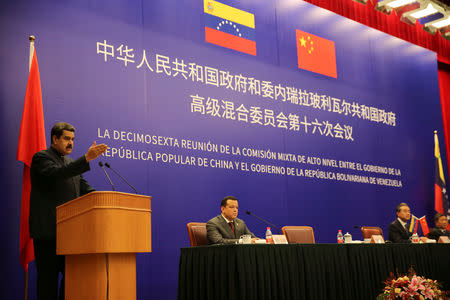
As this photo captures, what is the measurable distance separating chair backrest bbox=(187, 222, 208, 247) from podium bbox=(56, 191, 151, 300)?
1.23 m

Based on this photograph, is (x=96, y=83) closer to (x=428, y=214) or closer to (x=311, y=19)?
(x=311, y=19)

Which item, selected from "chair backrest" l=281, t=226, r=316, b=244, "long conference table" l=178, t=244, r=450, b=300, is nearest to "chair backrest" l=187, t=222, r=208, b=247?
"long conference table" l=178, t=244, r=450, b=300

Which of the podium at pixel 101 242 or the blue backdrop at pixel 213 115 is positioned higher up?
the blue backdrop at pixel 213 115

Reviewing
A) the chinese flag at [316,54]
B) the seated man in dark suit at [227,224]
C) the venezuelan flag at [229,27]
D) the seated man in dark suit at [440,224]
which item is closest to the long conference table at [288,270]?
the seated man in dark suit at [227,224]

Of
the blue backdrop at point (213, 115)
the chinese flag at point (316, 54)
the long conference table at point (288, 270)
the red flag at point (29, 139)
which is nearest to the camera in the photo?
the long conference table at point (288, 270)

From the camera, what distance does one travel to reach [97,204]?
8.45 ft

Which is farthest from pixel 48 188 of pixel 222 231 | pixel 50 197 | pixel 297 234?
pixel 297 234

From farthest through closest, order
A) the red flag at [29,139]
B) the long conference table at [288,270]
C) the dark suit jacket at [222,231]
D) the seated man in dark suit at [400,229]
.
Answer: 1. the seated man in dark suit at [400,229]
2. the dark suit jacket at [222,231]
3. the red flag at [29,139]
4. the long conference table at [288,270]

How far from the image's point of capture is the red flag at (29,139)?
3.67m

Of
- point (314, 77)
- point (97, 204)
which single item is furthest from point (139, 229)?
point (314, 77)

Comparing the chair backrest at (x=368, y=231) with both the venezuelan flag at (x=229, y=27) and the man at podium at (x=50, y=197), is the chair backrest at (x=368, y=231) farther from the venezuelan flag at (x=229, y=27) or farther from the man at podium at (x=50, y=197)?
the man at podium at (x=50, y=197)

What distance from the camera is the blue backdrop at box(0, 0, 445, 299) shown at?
170 inches

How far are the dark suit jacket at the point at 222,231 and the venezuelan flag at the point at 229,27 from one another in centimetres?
207

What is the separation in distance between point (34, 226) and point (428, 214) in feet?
20.7
